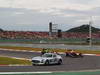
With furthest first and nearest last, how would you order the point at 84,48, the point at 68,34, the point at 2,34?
the point at 68,34 < the point at 2,34 < the point at 84,48

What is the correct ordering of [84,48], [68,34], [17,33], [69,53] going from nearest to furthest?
1. [69,53]
2. [84,48]
3. [17,33]
4. [68,34]

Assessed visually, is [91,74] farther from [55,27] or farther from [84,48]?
[55,27]

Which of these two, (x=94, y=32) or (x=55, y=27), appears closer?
(x=55, y=27)

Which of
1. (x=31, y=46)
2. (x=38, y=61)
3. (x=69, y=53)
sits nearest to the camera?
(x=38, y=61)

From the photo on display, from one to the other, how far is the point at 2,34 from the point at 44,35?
1782 centimetres

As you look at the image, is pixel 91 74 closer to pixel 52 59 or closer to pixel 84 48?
pixel 52 59

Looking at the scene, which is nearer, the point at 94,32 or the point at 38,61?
the point at 38,61

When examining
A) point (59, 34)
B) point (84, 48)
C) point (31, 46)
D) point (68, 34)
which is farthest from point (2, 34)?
point (84, 48)

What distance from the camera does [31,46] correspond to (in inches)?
2491

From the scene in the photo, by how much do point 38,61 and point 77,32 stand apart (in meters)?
86.6

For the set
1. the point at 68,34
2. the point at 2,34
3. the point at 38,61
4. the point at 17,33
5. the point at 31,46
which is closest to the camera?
the point at 38,61

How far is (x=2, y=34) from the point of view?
94.2 m

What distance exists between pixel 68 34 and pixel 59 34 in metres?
13.2

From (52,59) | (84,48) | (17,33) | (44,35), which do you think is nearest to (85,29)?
(44,35)
